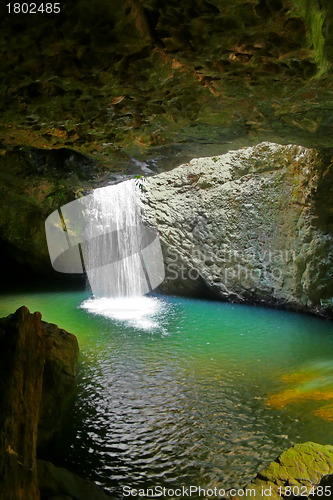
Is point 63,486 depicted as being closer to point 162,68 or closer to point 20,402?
point 20,402

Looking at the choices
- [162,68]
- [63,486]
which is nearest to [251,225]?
[162,68]

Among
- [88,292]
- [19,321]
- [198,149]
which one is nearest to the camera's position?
[19,321]

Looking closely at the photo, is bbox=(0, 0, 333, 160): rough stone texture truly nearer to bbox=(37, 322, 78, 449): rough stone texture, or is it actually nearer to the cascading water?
bbox=(37, 322, 78, 449): rough stone texture

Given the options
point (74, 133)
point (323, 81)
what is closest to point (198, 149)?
point (74, 133)

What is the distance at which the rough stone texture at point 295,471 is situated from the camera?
2.42 metres

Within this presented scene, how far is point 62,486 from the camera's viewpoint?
2.45 metres

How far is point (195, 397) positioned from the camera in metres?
4.14

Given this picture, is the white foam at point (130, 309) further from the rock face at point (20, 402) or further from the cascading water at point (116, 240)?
the rock face at point (20, 402)

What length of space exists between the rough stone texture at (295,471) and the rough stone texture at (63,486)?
37.9 inches

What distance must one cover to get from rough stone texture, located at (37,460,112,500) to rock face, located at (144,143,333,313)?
5660mm

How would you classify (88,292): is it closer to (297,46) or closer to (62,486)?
(62,486)

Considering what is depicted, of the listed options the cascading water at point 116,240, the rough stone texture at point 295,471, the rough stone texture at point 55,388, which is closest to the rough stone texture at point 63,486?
the rough stone texture at point 55,388

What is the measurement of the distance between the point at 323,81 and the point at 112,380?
13.0 ft

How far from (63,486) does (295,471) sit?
5.22 feet
